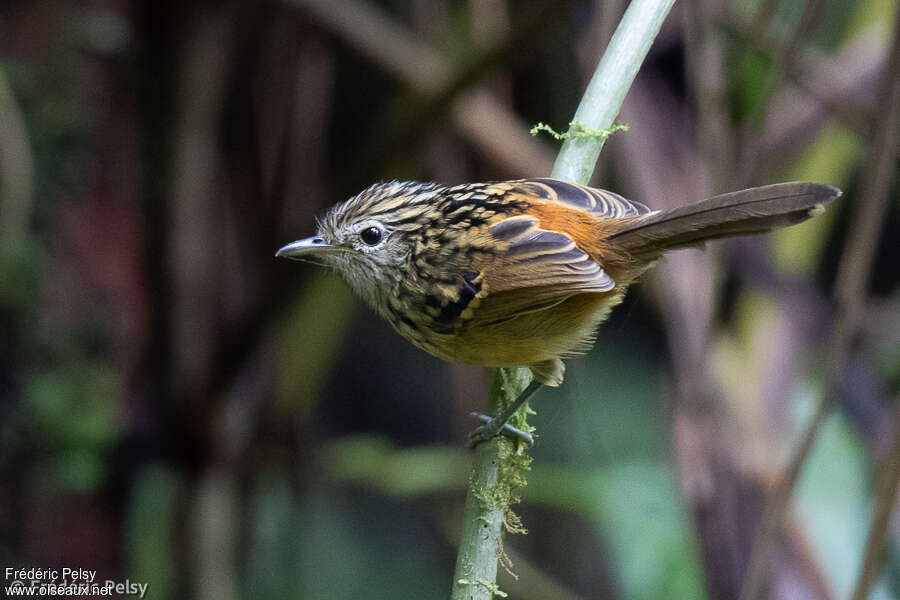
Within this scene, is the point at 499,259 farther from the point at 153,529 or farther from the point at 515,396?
the point at 153,529

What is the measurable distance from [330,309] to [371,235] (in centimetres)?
166

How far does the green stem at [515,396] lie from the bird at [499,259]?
72 millimetres

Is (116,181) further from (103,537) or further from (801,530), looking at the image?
(801,530)

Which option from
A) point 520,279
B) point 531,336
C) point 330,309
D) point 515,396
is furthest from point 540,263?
point 330,309

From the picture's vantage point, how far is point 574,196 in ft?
7.73

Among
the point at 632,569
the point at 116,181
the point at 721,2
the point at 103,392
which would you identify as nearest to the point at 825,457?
the point at 632,569

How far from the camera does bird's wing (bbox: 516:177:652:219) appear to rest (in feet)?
7.73

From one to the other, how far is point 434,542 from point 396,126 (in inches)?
86.7

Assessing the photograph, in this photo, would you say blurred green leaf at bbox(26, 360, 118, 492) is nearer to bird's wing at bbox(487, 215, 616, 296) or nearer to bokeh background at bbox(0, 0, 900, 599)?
bokeh background at bbox(0, 0, 900, 599)

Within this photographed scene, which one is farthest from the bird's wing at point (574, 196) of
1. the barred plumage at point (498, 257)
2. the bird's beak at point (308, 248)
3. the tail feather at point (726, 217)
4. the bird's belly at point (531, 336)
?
the bird's beak at point (308, 248)

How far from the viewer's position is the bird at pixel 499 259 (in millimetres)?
2309

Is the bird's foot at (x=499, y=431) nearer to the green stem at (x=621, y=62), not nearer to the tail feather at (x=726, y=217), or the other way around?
the tail feather at (x=726, y=217)

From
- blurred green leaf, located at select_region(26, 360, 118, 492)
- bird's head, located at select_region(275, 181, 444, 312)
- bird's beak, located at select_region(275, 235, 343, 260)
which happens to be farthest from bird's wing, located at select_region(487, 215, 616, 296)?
blurred green leaf, located at select_region(26, 360, 118, 492)

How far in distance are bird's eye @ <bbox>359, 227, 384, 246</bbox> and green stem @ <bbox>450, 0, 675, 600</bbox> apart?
1.76ft
